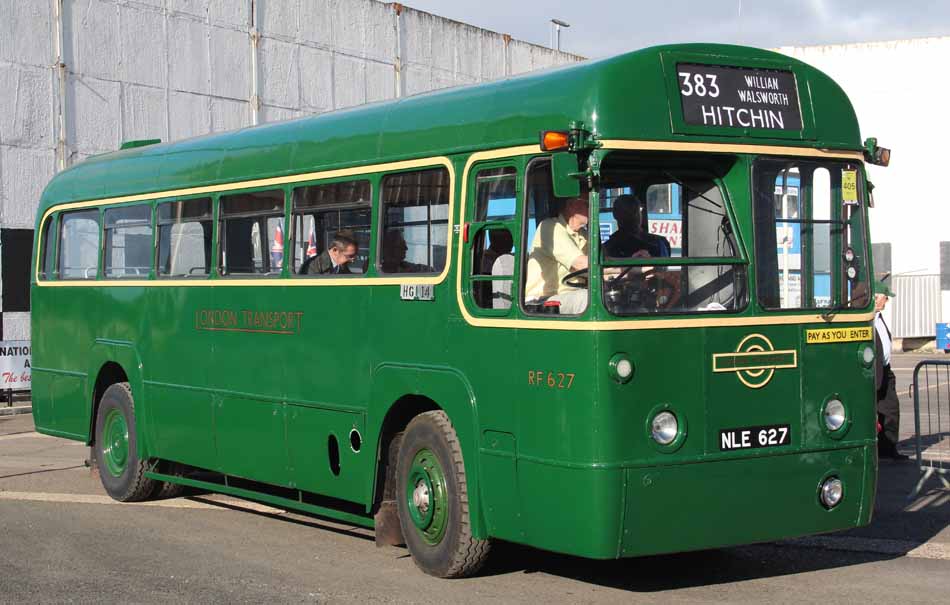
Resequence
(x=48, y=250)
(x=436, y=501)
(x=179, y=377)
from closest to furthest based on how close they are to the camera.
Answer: (x=436, y=501) < (x=179, y=377) < (x=48, y=250)

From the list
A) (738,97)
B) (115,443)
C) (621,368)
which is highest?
(738,97)

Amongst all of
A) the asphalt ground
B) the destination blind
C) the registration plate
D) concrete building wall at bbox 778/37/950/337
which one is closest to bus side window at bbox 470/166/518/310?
the destination blind

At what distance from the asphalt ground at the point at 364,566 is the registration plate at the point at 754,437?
879mm

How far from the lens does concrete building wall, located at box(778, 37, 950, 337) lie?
42.0 meters

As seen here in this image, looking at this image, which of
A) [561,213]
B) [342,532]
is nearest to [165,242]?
[342,532]

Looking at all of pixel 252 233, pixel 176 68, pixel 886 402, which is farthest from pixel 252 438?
pixel 176 68

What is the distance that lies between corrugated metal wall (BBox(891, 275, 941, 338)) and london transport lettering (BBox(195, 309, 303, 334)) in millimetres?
31151

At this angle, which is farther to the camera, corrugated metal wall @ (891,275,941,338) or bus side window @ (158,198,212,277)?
corrugated metal wall @ (891,275,941,338)

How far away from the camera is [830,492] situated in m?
8.47

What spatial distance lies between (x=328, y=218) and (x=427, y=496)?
7.52 ft

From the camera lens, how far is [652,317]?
25.8ft

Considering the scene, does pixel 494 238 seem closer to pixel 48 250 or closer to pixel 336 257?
pixel 336 257

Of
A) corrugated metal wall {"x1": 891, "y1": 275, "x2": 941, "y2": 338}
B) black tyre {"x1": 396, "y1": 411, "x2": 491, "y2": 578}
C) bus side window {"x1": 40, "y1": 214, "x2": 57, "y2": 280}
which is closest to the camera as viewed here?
black tyre {"x1": 396, "y1": 411, "x2": 491, "y2": 578}

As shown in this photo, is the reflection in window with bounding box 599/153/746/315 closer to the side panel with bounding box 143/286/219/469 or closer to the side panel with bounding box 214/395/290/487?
the side panel with bounding box 214/395/290/487
